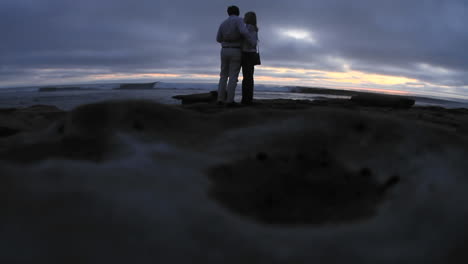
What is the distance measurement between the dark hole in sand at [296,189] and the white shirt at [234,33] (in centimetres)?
387

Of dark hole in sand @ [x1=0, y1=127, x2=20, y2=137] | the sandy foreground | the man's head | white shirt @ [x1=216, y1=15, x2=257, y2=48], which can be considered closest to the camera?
the sandy foreground

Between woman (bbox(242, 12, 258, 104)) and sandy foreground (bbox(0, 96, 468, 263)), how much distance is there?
364 cm

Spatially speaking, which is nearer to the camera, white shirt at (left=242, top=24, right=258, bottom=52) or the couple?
the couple

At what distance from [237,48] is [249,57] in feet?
0.90

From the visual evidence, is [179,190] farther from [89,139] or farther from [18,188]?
[89,139]

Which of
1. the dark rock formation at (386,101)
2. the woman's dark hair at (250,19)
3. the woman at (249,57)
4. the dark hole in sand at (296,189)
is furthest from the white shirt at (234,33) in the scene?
the dark hole in sand at (296,189)

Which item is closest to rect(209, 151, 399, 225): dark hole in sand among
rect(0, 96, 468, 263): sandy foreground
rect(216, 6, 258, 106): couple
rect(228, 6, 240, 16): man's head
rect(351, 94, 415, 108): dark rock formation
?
rect(0, 96, 468, 263): sandy foreground

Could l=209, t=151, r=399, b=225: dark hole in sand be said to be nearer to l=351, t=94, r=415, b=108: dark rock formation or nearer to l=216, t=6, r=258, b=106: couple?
l=216, t=6, r=258, b=106: couple

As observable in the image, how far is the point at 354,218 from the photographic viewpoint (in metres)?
0.88

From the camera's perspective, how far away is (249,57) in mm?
5027

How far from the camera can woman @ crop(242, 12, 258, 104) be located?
16.2 feet

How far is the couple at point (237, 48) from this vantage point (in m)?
4.74

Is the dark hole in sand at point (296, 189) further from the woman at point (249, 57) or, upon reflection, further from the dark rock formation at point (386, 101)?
the dark rock formation at point (386, 101)

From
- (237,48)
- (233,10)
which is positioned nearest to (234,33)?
(237,48)
